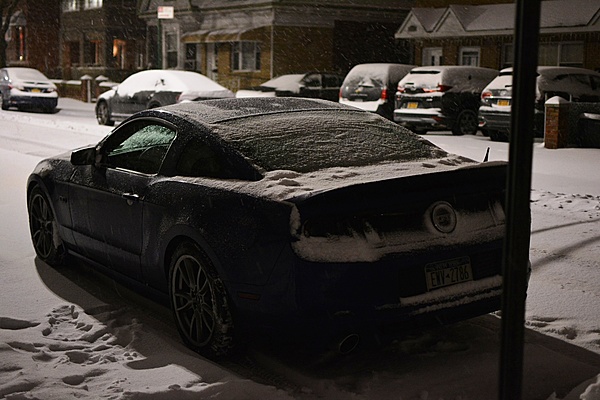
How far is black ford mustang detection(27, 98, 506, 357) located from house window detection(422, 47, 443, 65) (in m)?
27.4

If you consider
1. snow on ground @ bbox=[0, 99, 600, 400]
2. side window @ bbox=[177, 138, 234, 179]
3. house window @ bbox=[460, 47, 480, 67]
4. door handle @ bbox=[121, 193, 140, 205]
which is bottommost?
snow on ground @ bbox=[0, 99, 600, 400]

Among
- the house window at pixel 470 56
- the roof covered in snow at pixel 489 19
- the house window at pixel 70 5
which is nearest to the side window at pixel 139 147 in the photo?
the roof covered in snow at pixel 489 19

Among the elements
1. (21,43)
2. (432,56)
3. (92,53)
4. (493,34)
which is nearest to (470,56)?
(432,56)

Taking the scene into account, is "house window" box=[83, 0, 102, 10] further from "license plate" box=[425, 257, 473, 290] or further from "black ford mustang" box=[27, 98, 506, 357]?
"license plate" box=[425, 257, 473, 290]

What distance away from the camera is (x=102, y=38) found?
4831 cm

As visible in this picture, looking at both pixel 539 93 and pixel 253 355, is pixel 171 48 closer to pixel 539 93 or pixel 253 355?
pixel 539 93

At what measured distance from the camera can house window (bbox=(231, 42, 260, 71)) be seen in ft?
122

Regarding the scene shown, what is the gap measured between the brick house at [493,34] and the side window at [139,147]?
74.3 ft

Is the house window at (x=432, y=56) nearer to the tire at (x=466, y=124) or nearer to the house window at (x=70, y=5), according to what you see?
the tire at (x=466, y=124)

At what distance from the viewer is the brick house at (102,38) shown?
48000 millimetres

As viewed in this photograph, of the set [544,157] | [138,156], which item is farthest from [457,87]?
[138,156]

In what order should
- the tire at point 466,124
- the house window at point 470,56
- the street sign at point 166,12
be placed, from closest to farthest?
the tire at point 466,124 < the street sign at point 166,12 < the house window at point 470,56

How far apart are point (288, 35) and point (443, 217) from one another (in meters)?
31.7

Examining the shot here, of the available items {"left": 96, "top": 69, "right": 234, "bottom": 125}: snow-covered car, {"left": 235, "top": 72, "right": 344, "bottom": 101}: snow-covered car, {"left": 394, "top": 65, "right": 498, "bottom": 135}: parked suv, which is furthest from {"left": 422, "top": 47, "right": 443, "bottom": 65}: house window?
{"left": 96, "top": 69, "right": 234, "bottom": 125}: snow-covered car
